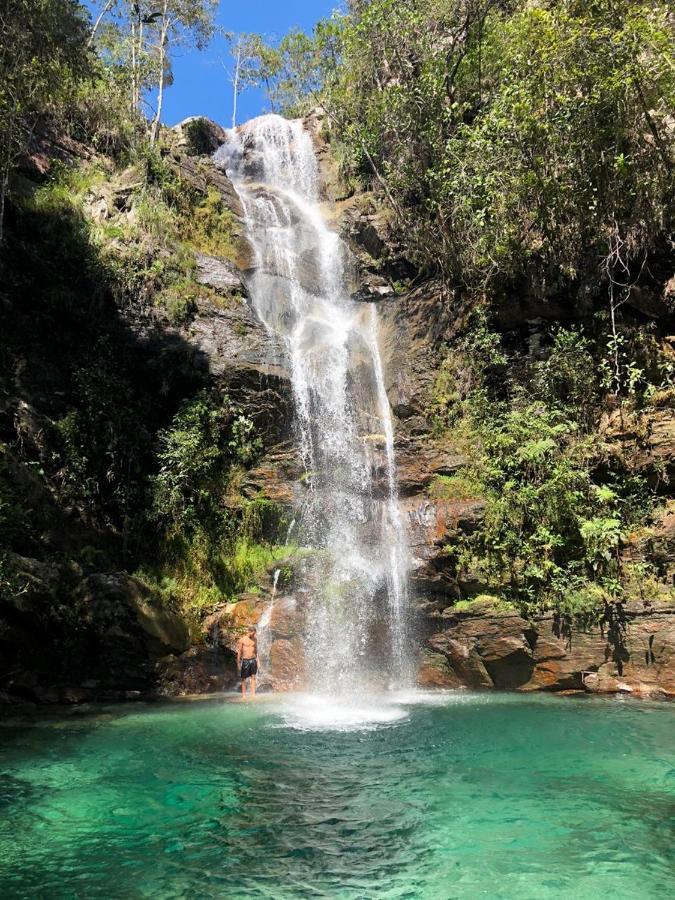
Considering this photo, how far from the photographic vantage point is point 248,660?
11.0 metres

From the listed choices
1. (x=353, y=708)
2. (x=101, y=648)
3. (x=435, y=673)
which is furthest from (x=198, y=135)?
(x=353, y=708)

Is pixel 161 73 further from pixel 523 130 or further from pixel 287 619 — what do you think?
pixel 287 619

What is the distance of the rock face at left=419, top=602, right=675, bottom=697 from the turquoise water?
154 centimetres

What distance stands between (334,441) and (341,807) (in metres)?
10.7

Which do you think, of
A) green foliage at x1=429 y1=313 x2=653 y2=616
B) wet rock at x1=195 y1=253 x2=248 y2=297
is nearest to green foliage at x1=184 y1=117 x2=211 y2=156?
wet rock at x1=195 y1=253 x2=248 y2=297

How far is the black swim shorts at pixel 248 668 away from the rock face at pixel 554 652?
10.5 ft

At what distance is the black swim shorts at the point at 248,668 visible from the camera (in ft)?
35.8

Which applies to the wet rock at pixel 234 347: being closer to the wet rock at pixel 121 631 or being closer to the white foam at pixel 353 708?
the wet rock at pixel 121 631

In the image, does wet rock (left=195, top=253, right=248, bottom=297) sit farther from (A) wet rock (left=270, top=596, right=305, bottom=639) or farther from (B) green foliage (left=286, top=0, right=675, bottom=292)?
(A) wet rock (left=270, top=596, right=305, bottom=639)

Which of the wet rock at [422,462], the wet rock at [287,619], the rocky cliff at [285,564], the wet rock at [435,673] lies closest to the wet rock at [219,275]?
the rocky cliff at [285,564]

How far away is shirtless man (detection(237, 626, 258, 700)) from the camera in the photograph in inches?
430

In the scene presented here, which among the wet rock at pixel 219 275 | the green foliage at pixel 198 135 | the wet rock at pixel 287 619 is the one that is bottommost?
the wet rock at pixel 287 619

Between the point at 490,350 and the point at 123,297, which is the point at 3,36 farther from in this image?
the point at 490,350

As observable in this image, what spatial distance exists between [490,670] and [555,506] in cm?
346
